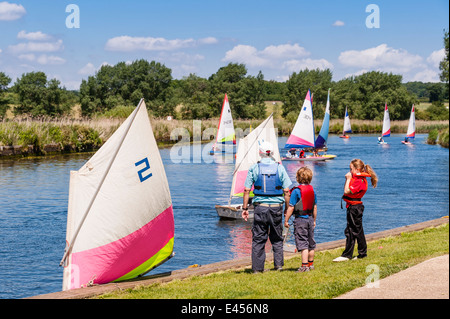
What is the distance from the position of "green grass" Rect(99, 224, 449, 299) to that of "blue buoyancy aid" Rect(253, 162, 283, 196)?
1.63 meters

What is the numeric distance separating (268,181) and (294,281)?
1.96 metres

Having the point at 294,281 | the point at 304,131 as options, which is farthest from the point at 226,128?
the point at 294,281

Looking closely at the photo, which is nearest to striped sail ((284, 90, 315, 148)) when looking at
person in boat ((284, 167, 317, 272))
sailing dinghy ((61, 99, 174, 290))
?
sailing dinghy ((61, 99, 174, 290))

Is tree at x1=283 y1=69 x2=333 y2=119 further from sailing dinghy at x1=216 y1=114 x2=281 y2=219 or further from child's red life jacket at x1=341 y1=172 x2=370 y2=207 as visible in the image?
child's red life jacket at x1=341 y1=172 x2=370 y2=207

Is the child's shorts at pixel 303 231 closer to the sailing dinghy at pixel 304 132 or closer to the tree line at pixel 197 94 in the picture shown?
the sailing dinghy at pixel 304 132

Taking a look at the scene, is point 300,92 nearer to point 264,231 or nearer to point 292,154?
point 292,154

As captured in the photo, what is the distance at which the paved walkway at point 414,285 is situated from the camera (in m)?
8.69

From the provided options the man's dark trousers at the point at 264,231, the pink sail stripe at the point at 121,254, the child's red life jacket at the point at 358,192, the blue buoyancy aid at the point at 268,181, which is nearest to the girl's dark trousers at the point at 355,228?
the child's red life jacket at the point at 358,192

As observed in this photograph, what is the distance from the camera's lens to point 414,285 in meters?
9.22

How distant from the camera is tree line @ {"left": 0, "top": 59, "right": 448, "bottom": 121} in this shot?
285 feet

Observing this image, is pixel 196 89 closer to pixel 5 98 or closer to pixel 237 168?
pixel 5 98

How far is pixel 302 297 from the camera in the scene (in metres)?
9.25
